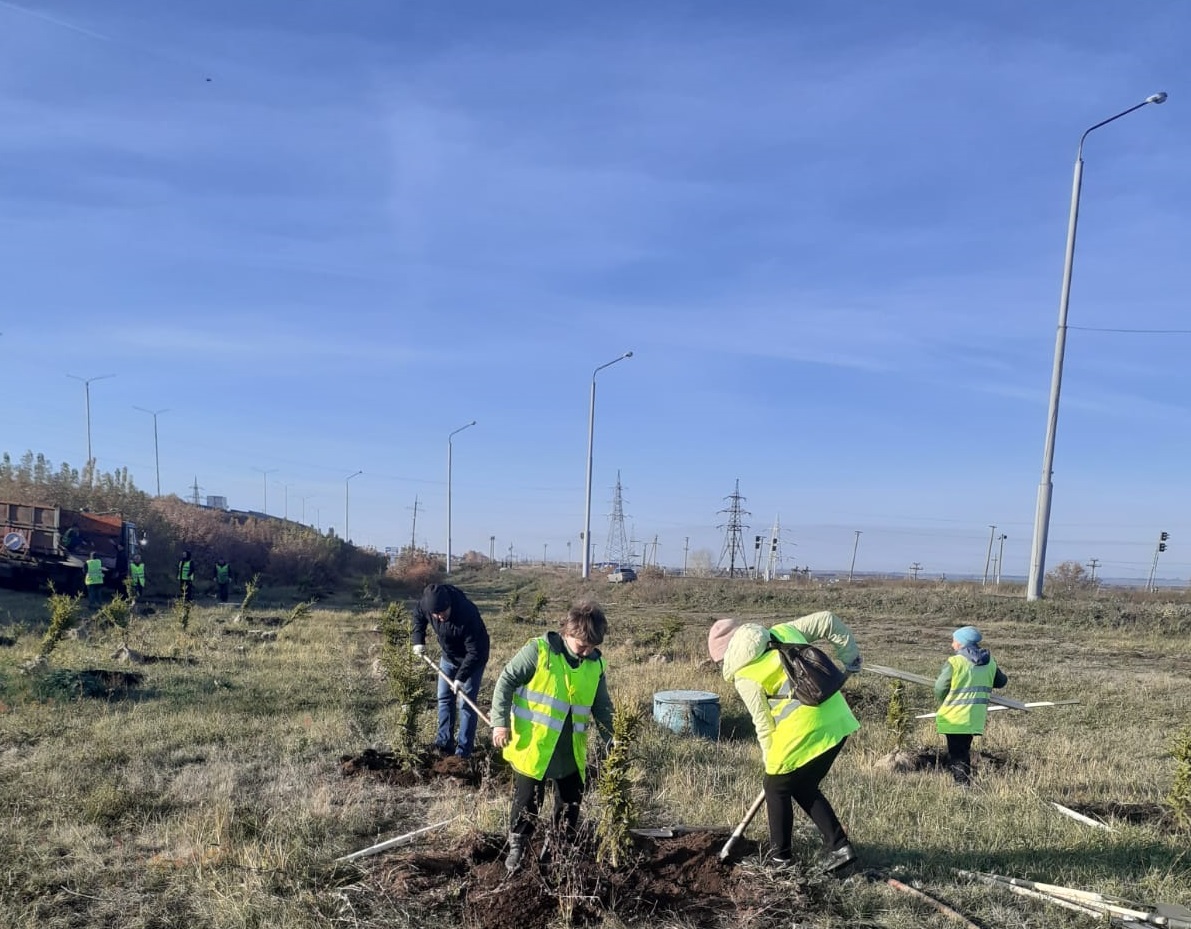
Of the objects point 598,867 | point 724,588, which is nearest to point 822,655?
point 598,867

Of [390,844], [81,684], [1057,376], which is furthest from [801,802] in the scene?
[1057,376]

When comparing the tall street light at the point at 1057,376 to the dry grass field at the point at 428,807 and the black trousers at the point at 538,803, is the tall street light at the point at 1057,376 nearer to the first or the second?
the dry grass field at the point at 428,807

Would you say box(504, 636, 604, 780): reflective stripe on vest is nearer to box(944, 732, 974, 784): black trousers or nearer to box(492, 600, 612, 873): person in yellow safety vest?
box(492, 600, 612, 873): person in yellow safety vest

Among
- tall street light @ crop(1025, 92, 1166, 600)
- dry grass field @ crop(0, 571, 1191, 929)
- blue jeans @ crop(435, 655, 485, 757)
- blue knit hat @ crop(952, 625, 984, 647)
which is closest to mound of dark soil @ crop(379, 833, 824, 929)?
dry grass field @ crop(0, 571, 1191, 929)

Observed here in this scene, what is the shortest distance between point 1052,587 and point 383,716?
37.7 metres

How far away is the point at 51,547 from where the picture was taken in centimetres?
2266

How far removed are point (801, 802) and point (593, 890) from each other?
A: 3.79ft

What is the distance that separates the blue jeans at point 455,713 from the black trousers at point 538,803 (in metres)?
2.45

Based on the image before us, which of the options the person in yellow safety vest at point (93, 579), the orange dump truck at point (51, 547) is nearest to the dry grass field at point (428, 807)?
the person in yellow safety vest at point (93, 579)

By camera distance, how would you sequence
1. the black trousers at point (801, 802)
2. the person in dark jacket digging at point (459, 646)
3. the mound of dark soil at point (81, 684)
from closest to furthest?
the black trousers at point (801, 802) → the person in dark jacket digging at point (459, 646) → the mound of dark soil at point (81, 684)

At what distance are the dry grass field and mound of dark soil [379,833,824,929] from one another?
1 cm

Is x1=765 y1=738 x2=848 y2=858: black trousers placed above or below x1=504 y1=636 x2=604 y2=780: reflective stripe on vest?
below

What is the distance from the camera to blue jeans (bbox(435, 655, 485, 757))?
7.40 metres

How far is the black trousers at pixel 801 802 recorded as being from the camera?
14.8ft
